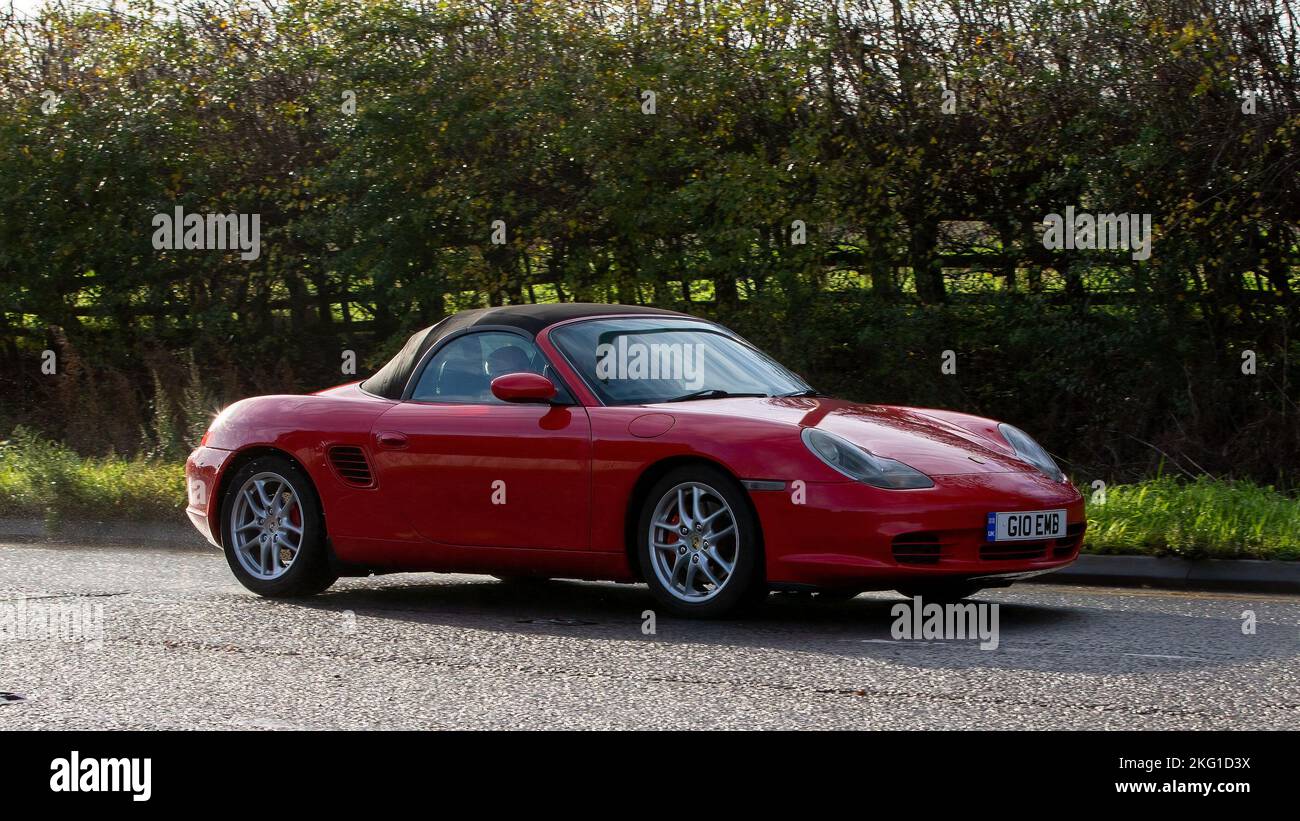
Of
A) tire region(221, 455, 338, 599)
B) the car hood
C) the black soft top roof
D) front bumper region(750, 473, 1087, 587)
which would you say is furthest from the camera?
tire region(221, 455, 338, 599)

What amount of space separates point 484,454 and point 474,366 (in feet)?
2.08

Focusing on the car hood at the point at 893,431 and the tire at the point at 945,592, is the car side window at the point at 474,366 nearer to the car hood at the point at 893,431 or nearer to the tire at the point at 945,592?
the car hood at the point at 893,431

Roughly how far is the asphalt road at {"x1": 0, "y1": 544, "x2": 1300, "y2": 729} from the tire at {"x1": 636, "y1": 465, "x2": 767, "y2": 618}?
0.44 ft

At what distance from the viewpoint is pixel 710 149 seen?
14766 mm

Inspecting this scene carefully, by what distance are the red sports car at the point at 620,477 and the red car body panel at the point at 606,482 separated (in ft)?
0.03

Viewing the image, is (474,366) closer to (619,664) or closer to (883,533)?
(619,664)

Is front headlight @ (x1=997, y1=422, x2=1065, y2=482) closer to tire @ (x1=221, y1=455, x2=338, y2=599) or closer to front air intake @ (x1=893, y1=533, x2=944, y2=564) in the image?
front air intake @ (x1=893, y1=533, x2=944, y2=564)

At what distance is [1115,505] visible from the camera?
34.1ft

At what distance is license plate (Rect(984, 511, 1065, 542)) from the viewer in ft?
23.8

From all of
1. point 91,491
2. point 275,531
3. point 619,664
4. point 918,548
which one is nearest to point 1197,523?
point 918,548

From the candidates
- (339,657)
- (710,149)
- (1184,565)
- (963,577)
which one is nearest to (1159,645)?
(963,577)

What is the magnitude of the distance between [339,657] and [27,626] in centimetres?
190

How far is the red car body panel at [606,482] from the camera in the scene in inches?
283

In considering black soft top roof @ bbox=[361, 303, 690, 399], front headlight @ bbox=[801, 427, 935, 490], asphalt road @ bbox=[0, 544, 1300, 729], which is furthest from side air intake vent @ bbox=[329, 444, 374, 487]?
front headlight @ bbox=[801, 427, 935, 490]
